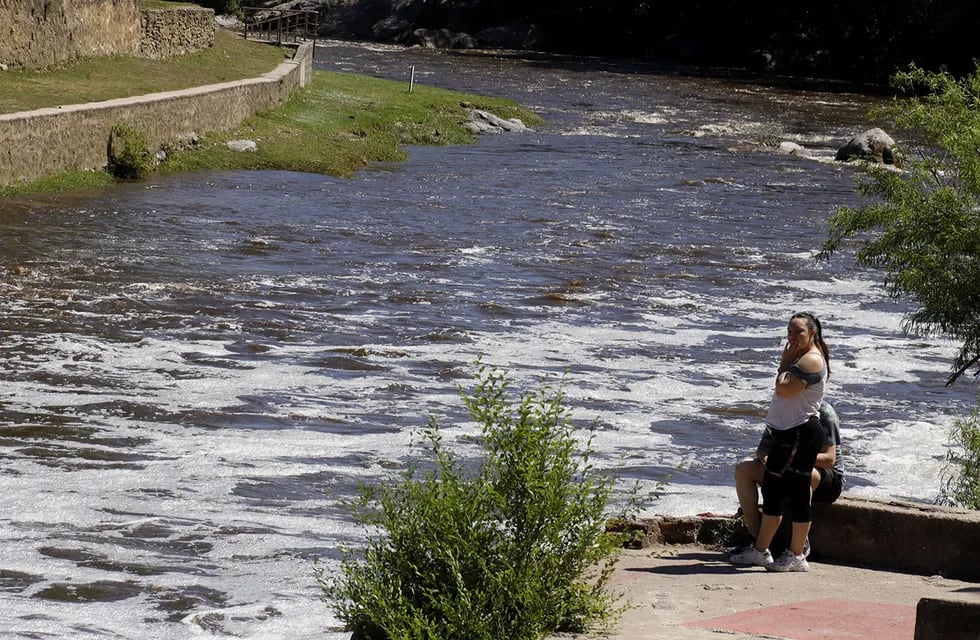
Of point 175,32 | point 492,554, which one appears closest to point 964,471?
point 492,554

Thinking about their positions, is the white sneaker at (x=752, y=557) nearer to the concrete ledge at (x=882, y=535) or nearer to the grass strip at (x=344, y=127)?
the concrete ledge at (x=882, y=535)

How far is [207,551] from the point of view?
907 cm

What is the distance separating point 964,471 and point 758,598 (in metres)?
4.22

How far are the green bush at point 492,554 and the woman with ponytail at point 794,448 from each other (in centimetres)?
215

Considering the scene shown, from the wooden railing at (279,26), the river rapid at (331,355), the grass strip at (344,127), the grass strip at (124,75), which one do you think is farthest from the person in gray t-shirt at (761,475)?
the wooden railing at (279,26)

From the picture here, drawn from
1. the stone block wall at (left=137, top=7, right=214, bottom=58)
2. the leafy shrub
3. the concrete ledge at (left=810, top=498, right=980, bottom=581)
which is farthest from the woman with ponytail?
the stone block wall at (left=137, top=7, right=214, bottom=58)

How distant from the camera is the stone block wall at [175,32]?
34719 millimetres

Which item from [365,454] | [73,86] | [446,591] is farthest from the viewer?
[73,86]

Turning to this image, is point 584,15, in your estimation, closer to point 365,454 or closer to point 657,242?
point 657,242

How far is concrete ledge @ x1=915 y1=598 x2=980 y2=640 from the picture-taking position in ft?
20.3

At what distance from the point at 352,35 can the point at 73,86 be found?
56790 mm

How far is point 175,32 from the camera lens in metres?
36.2

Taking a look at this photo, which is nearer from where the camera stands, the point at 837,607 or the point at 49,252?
the point at 837,607

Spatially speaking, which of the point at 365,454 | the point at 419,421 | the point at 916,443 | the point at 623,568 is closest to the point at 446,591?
the point at 623,568
